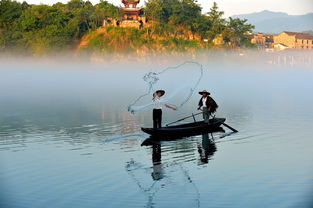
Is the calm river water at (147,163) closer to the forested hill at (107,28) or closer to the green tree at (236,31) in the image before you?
the forested hill at (107,28)

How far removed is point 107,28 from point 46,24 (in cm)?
1640

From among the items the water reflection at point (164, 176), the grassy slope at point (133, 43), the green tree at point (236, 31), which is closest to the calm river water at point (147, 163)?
the water reflection at point (164, 176)

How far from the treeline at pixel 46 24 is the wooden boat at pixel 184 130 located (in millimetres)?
93189

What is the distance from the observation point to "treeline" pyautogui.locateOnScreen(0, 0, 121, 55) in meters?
114

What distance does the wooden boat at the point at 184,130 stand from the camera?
78.7 ft

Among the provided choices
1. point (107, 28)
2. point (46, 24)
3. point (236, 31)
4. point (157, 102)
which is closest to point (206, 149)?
point (157, 102)

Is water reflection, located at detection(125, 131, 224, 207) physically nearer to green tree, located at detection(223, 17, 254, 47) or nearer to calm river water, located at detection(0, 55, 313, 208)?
calm river water, located at detection(0, 55, 313, 208)

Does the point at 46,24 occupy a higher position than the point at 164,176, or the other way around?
the point at 46,24

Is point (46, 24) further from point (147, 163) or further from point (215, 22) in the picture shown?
point (147, 163)

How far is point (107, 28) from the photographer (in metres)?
121

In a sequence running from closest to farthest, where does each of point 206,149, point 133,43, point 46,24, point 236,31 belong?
point 206,149, point 46,24, point 133,43, point 236,31

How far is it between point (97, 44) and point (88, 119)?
86.4m

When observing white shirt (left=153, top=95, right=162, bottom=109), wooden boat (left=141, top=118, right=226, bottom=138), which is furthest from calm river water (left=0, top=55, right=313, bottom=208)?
white shirt (left=153, top=95, right=162, bottom=109)

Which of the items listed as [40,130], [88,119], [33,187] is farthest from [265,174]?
[88,119]
